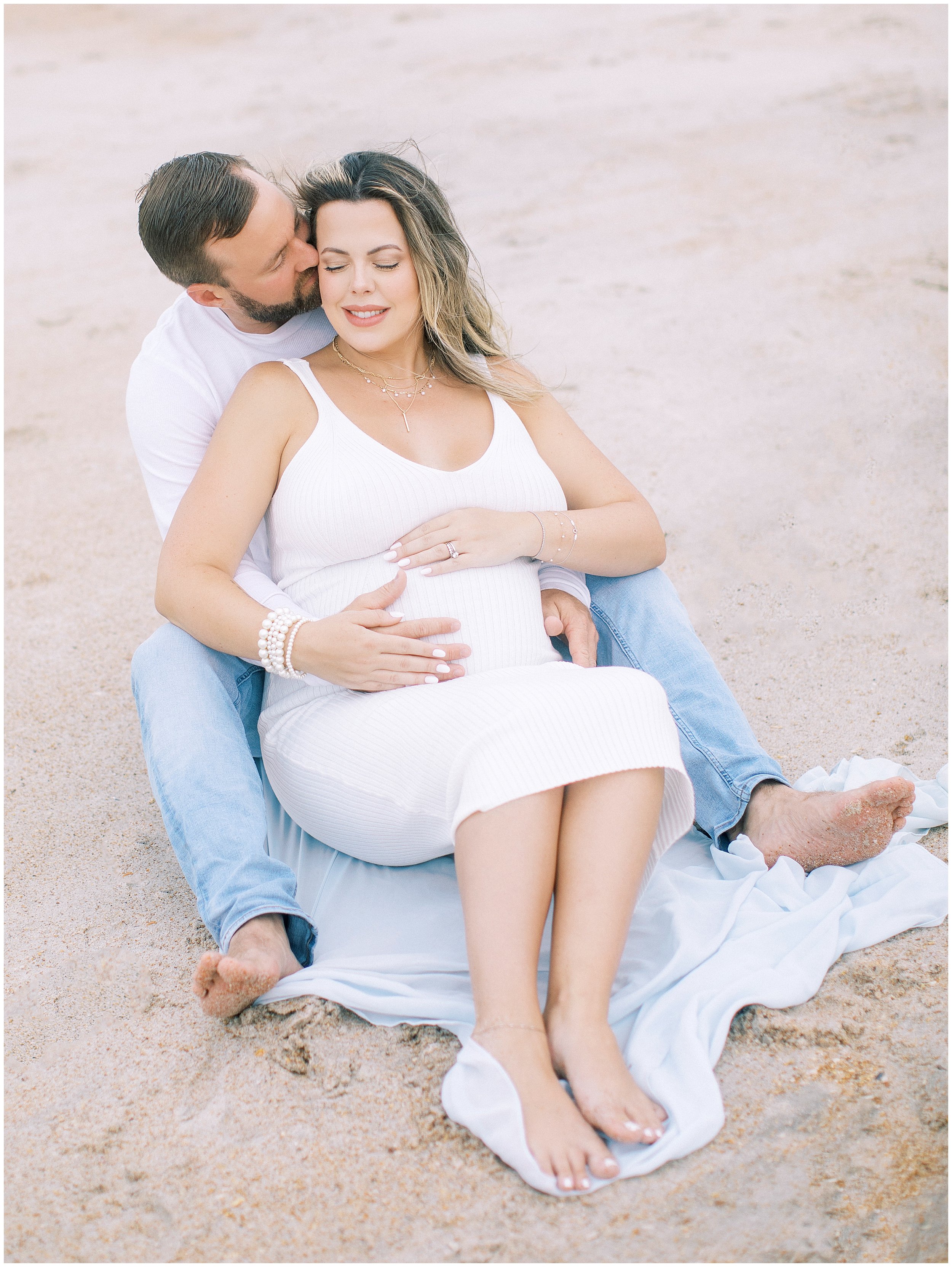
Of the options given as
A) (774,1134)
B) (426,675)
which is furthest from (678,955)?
(426,675)

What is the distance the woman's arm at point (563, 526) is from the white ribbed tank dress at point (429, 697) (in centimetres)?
5

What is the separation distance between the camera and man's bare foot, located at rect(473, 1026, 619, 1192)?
5.58 ft

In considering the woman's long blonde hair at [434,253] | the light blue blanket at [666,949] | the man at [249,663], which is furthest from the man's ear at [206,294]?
the light blue blanket at [666,949]

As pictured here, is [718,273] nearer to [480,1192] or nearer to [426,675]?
[426,675]

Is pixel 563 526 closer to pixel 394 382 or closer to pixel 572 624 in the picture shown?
pixel 572 624

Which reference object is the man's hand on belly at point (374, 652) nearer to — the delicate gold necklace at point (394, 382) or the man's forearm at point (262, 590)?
the man's forearm at point (262, 590)

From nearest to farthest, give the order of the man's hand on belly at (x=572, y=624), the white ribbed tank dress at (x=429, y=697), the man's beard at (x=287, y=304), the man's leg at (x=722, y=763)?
the white ribbed tank dress at (x=429, y=697), the man's leg at (x=722, y=763), the man's hand on belly at (x=572, y=624), the man's beard at (x=287, y=304)

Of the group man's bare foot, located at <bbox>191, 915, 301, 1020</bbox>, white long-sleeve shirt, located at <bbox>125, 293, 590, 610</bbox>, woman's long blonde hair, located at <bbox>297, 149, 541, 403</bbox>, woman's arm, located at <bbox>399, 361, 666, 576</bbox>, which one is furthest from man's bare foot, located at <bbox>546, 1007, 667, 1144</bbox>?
woman's long blonde hair, located at <bbox>297, 149, 541, 403</bbox>

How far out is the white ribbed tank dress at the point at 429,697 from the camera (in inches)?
78.3

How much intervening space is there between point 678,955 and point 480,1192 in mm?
592

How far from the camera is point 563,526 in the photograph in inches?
98.3

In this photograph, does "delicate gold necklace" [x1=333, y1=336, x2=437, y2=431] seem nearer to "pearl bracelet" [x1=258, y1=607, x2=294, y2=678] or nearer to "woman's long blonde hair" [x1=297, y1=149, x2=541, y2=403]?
"woman's long blonde hair" [x1=297, y1=149, x2=541, y2=403]

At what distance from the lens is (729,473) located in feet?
14.2

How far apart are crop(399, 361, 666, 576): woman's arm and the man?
0.32 feet
